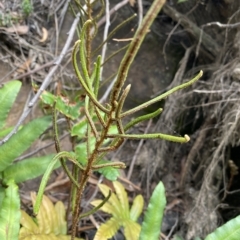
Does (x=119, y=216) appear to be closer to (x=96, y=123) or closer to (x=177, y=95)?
(x=96, y=123)

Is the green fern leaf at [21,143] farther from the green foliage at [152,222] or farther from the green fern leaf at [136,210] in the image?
the green fern leaf at [136,210]

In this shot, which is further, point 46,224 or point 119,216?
point 119,216

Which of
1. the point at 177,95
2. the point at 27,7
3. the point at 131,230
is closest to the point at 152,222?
the point at 131,230

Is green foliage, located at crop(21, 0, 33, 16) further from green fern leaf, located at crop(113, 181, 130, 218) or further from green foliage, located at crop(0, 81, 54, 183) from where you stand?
green fern leaf, located at crop(113, 181, 130, 218)

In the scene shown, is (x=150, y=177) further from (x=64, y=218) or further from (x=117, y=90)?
(x=117, y=90)

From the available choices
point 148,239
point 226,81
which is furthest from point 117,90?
point 226,81
